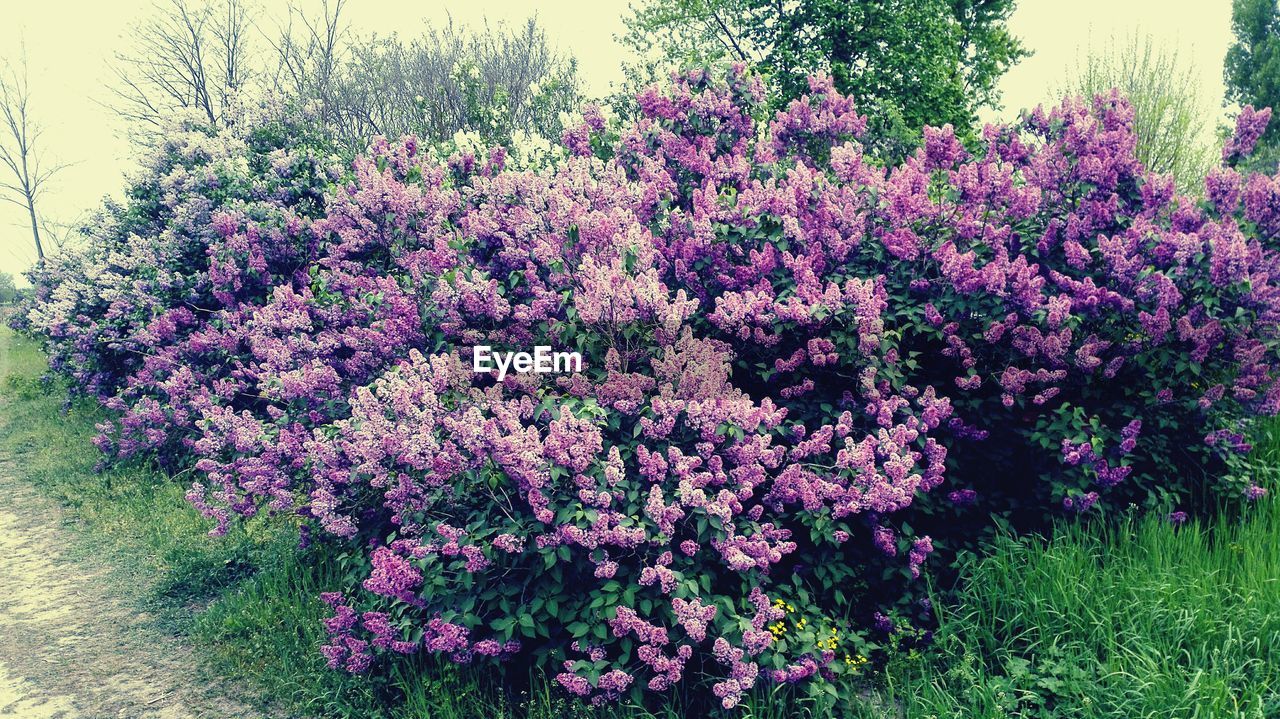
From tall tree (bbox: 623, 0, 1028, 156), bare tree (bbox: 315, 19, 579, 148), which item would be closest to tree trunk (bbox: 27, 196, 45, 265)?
bare tree (bbox: 315, 19, 579, 148)

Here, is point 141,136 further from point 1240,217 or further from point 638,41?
point 1240,217

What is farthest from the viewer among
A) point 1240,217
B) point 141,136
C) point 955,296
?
point 141,136

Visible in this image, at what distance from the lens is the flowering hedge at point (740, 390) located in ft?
12.0

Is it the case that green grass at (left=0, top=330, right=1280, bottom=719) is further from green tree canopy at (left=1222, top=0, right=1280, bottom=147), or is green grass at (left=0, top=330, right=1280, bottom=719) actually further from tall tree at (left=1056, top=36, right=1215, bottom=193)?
green tree canopy at (left=1222, top=0, right=1280, bottom=147)

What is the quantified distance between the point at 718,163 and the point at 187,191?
5965mm

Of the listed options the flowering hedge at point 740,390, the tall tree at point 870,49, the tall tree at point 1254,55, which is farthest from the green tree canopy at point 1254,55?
the flowering hedge at point 740,390

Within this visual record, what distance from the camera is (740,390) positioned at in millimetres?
4418

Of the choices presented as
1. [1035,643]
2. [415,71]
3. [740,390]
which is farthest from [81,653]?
[415,71]

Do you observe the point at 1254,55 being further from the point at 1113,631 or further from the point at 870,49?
the point at 1113,631

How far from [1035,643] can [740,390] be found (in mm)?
1849

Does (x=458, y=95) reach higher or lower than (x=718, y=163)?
higher

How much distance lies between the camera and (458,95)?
1002 inches

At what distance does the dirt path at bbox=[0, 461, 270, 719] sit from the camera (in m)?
4.54

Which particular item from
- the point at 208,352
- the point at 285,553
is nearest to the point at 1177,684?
the point at 285,553
